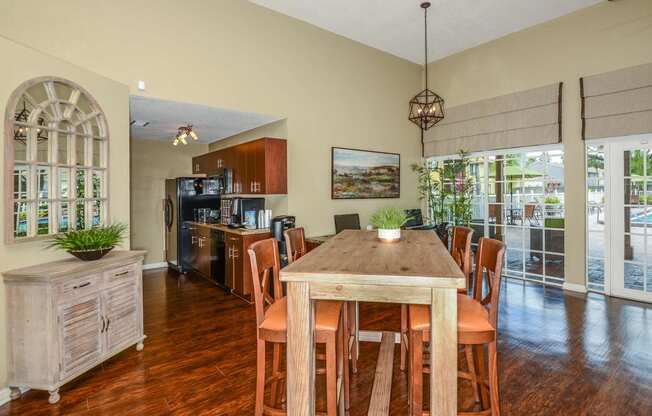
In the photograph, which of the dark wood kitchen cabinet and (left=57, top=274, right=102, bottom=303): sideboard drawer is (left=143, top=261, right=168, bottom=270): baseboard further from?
(left=57, top=274, right=102, bottom=303): sideboard drawer

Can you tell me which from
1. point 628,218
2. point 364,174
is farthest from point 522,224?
point 364,174

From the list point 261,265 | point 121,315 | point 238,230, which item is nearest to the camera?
point 261,265

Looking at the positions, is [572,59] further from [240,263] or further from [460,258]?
[240,263]

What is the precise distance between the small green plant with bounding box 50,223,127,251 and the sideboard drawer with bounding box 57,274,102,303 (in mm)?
253

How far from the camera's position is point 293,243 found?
2574mm

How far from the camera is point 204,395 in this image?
7.70 ft

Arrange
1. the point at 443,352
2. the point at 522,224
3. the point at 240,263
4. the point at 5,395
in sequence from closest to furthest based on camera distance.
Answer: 1. the point at 443,352
2. the point at 5,395
3. the point at 240,263
4. the point at 522,224

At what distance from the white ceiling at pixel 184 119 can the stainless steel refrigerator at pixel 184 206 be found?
864mm

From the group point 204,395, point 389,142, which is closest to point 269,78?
point 389,142

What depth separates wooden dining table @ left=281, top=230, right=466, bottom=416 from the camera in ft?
4.93

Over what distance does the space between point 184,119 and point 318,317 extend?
12.6 feet

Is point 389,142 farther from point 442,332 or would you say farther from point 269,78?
point 442,332

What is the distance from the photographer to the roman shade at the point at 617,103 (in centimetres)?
412

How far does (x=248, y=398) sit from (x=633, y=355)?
3.12 metres
